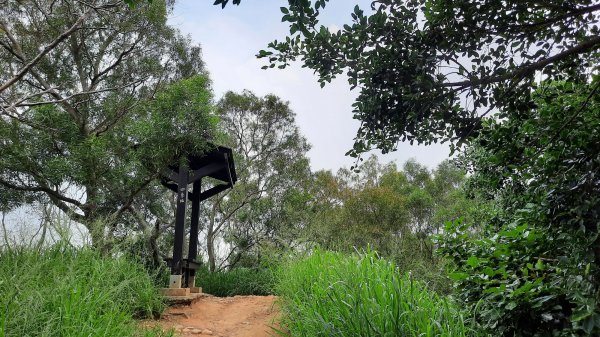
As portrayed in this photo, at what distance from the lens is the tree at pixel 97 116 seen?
6.47m

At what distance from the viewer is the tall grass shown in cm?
239

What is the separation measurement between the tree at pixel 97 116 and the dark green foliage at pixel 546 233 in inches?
143

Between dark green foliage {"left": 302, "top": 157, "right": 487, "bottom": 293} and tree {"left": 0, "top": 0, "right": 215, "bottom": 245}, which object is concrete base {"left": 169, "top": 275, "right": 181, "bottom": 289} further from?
dark green foliage {"left": 302, "top": 157, "right": 487, "bottom": 293}

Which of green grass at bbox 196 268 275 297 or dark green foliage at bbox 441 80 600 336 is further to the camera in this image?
green grass at bbox 196 268 275 297

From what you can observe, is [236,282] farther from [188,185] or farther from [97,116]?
[97,116]

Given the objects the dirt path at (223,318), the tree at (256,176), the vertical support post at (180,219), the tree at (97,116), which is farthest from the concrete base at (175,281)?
the tree at (256,176)

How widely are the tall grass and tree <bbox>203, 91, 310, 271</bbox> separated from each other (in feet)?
30.5

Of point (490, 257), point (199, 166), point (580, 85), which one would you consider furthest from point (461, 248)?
point (199, 166)

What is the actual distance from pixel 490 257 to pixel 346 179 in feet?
47.8

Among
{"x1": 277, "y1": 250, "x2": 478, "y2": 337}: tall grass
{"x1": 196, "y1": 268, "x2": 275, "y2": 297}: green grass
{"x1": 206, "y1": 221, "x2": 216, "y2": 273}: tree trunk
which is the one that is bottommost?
{"x1": 277, "y1": 250, "x2": 478, "y2": 337}: tall grass

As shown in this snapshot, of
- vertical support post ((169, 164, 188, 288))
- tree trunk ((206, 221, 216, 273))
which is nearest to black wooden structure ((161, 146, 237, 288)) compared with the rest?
vertical support post ((169, 164, 188, 288))

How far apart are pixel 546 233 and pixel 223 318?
14.3ft

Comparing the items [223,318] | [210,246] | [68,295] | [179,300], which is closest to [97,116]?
[179,300]

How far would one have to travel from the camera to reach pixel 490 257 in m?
2.21
